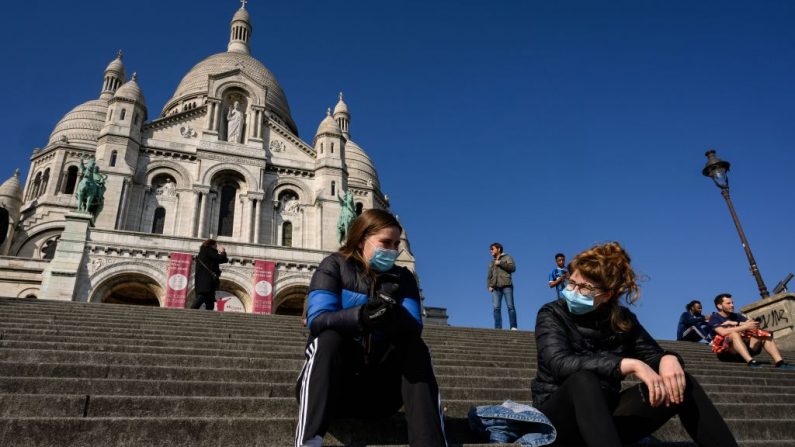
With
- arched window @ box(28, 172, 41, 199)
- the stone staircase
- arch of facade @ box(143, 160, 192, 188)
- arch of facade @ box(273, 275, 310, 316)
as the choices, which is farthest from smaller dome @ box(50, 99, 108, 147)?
the stone staircase

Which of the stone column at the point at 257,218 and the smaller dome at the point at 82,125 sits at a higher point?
the smaller dome at the point at 82,125

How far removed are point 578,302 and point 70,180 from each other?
121 ft

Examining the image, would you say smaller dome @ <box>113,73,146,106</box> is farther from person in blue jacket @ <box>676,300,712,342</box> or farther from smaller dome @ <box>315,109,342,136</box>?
person in blue jacket @ <box>676,300,712,342</box>

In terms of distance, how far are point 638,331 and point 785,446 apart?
5.15 ft

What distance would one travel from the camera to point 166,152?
2569 centimetres

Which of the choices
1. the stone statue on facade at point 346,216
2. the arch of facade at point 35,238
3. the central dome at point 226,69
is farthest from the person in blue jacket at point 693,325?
the arch of facade at point 35,238

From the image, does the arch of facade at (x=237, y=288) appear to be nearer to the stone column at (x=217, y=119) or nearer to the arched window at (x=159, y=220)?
the arched window at (x=159, y=220)

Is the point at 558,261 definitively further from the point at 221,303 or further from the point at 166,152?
the point at 166,152

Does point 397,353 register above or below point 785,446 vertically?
above

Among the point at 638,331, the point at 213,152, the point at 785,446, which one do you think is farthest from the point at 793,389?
the point at 213,152

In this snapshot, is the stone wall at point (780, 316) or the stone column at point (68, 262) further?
the stone column at point (68, 262)

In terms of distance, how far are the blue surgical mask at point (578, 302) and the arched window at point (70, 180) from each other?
36083 mm

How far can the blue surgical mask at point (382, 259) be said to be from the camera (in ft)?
10.9

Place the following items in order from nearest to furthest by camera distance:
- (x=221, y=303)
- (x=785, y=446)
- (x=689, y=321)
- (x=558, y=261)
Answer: (x=785, y=446) → (x=689, y=321) → (x=558, y=261) → (x=221, y=303)
